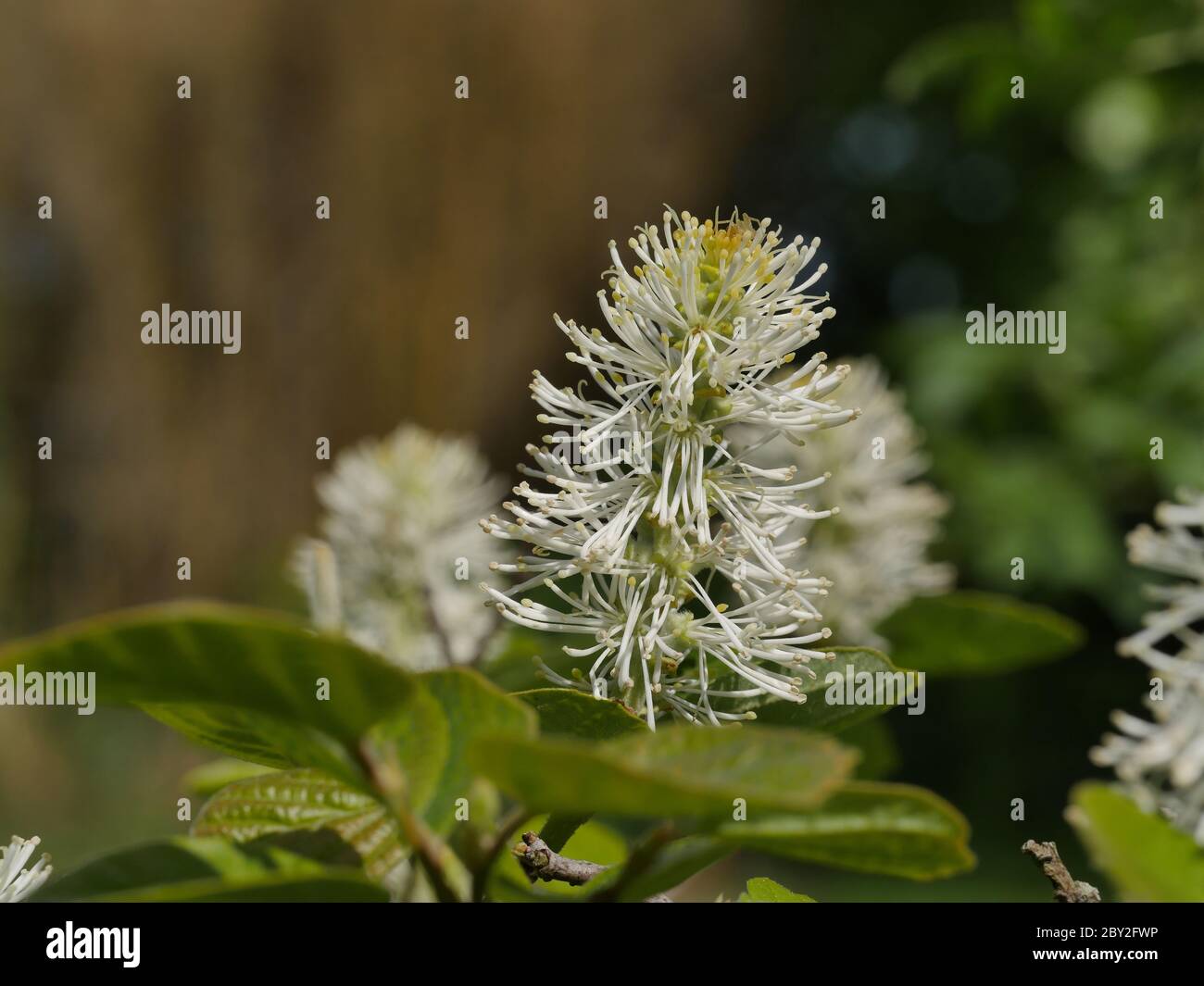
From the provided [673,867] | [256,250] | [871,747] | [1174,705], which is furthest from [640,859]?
[256,250]

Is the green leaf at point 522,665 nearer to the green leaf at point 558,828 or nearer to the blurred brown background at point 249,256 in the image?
the green leaf at point 558,828

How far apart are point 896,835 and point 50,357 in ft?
17.2

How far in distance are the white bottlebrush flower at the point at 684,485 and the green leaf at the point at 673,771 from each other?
253 mm

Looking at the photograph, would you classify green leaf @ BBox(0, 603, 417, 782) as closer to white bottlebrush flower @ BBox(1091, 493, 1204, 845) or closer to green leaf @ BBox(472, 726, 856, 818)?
green leaf @ BBox(472, 726, 856, 818)

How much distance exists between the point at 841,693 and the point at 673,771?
0.35 meters

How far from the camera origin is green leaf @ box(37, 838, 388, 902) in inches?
21.2

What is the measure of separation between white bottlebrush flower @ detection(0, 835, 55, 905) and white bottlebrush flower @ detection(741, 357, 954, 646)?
1.22 meters

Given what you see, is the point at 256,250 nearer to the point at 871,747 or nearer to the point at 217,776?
the point at 217,776

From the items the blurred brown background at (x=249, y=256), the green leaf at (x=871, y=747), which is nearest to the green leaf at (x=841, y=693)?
the green leaf at (x=871, y=747)

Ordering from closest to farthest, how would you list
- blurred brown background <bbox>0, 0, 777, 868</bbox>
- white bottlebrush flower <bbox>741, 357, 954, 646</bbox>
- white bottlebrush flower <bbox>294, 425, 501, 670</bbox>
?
white bottlebrush flower <bbox>294, 425, 501, 670</bbox> → white bottlebrush flower <bbox>741, 357, 954, 646</bbox> → blurred brown background <bbox>0, 0, 777, 868</bbox>

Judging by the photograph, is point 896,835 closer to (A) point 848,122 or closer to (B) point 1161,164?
(B) point 1161,164

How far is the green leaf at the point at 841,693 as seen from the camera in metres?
0.75

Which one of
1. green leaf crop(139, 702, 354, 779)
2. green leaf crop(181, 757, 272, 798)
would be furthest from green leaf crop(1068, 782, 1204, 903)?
green leaf crop(181, 757, 272, 798)

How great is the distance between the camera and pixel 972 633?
1203 millimetres
